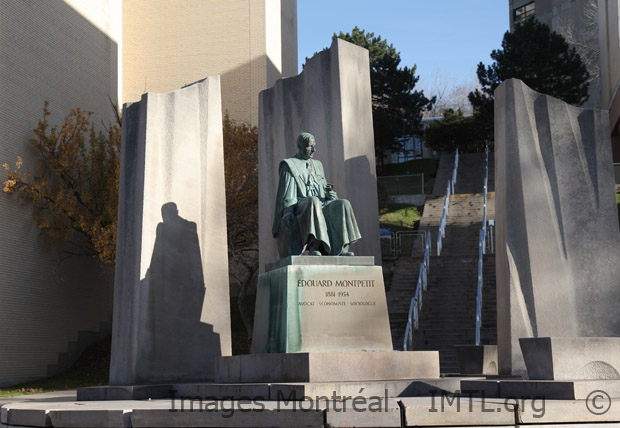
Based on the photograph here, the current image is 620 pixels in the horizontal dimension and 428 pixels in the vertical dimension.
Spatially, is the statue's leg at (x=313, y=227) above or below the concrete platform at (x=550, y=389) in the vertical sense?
above

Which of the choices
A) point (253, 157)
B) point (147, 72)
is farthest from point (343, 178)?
point (147, 72)

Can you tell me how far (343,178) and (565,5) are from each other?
3472 cm

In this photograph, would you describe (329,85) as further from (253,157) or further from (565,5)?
(565,5)

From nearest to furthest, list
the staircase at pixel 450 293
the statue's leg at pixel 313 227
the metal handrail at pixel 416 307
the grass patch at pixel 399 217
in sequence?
the statue's leg at pixel 313 227
the metal handrail at pixel 416 307
the staircase at pixel 450 293
the grass patch at pixel 399 217

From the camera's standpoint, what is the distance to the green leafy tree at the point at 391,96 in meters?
38.2

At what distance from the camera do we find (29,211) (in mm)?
20516

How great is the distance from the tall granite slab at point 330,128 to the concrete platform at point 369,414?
6.63 metres

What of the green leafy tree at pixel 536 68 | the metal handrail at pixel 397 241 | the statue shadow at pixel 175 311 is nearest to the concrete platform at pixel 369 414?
the statue shadow at pixel 175 311

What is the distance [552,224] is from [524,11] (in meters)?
39.4

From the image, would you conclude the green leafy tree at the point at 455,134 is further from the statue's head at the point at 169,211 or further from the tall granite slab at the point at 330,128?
the statue's head at the point at 169,211

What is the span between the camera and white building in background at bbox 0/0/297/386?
19734mm

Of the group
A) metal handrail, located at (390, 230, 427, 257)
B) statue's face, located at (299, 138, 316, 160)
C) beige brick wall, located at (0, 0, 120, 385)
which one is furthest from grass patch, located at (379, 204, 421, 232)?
statue's face, located at (299, 138, 316, 160)

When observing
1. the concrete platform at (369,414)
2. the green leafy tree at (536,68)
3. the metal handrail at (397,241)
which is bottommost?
the concrete platform at (369,414)

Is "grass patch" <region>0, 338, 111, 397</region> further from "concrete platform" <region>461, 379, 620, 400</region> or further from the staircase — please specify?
"concrete platform" <region>461, 379, 620, 400</region>
